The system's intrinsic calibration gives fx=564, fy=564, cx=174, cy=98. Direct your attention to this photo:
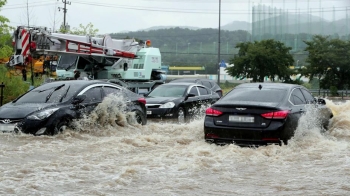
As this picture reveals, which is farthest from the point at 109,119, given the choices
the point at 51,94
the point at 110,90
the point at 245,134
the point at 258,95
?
the point at 245,134

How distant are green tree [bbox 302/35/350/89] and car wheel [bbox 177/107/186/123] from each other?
31202 mm

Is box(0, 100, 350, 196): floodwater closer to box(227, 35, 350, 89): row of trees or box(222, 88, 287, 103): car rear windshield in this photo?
box(222, 88, 287, 103): car rear windshield

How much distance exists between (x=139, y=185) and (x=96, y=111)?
5855 mm

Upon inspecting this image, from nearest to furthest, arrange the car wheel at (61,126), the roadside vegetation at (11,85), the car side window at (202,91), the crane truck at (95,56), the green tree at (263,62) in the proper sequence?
the car wheel at (61,126), the roadside vegetation at (11,85), the car side window at (202,91), the crane truck at (95,56), the green tree at (263,62)

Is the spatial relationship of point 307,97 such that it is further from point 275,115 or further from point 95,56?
point 95,56

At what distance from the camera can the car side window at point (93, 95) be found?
1340 cm

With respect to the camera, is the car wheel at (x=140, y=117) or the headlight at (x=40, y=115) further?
the car wheel at (x=140, y=117)

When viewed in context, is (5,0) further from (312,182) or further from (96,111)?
(312,182)

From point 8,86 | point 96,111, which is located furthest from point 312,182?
point 8,86

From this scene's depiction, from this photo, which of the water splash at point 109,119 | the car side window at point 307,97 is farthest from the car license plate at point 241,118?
the water splash at point 109,119

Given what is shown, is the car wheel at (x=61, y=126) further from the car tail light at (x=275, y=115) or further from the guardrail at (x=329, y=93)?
the guardrail at (x=329, y=93)

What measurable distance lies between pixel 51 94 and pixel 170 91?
651cm

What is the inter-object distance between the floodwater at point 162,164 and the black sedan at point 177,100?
13.0ft

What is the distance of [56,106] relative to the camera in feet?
40.4
